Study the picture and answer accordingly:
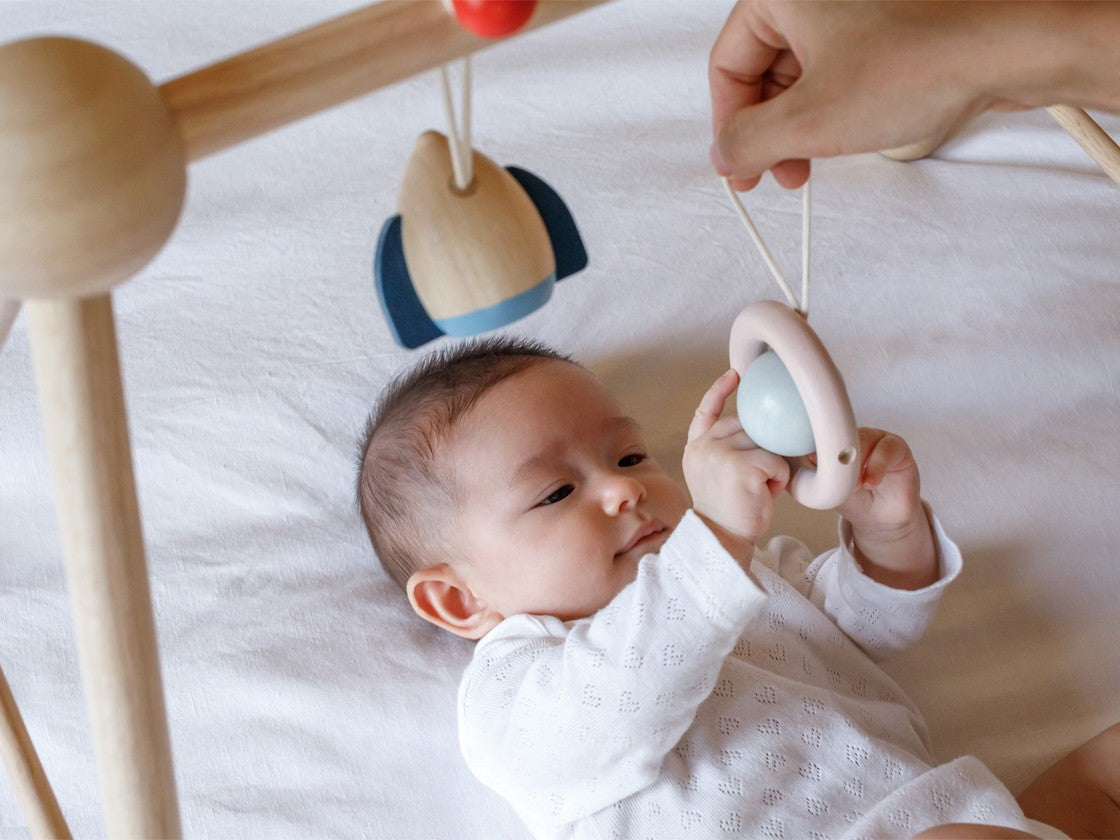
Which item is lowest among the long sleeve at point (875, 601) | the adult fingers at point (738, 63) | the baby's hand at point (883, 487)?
the long sleeve at point (875, 601)

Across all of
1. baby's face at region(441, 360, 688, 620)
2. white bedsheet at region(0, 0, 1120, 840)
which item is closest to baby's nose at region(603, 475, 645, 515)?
baby's face at region(441, 360, 688, 620)

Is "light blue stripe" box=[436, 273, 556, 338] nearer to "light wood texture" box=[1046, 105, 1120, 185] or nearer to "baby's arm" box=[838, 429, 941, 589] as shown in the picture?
"baby's arm" box=[838, 429, 941, 589]

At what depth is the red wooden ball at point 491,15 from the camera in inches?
17.0

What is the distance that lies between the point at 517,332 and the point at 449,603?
1.06 feet

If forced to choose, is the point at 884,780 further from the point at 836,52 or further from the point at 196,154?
the point at 196,154

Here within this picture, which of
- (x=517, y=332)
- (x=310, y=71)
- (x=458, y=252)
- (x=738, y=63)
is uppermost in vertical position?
(x=310, y=71)

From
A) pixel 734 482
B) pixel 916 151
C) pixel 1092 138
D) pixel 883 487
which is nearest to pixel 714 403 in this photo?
pixel 734 482

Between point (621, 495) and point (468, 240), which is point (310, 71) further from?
point (621, 495)

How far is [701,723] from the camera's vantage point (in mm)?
905

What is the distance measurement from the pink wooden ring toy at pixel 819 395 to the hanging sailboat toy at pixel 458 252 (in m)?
0.23

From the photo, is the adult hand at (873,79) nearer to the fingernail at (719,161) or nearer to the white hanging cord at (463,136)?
the fingernail at (719,161)

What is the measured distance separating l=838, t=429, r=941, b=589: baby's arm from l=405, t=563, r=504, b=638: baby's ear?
1.01 ft

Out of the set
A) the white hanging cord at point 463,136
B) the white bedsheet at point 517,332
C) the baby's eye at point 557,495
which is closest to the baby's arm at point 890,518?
the white bedsheet at point 517,332

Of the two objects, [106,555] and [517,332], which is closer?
[106,555]
